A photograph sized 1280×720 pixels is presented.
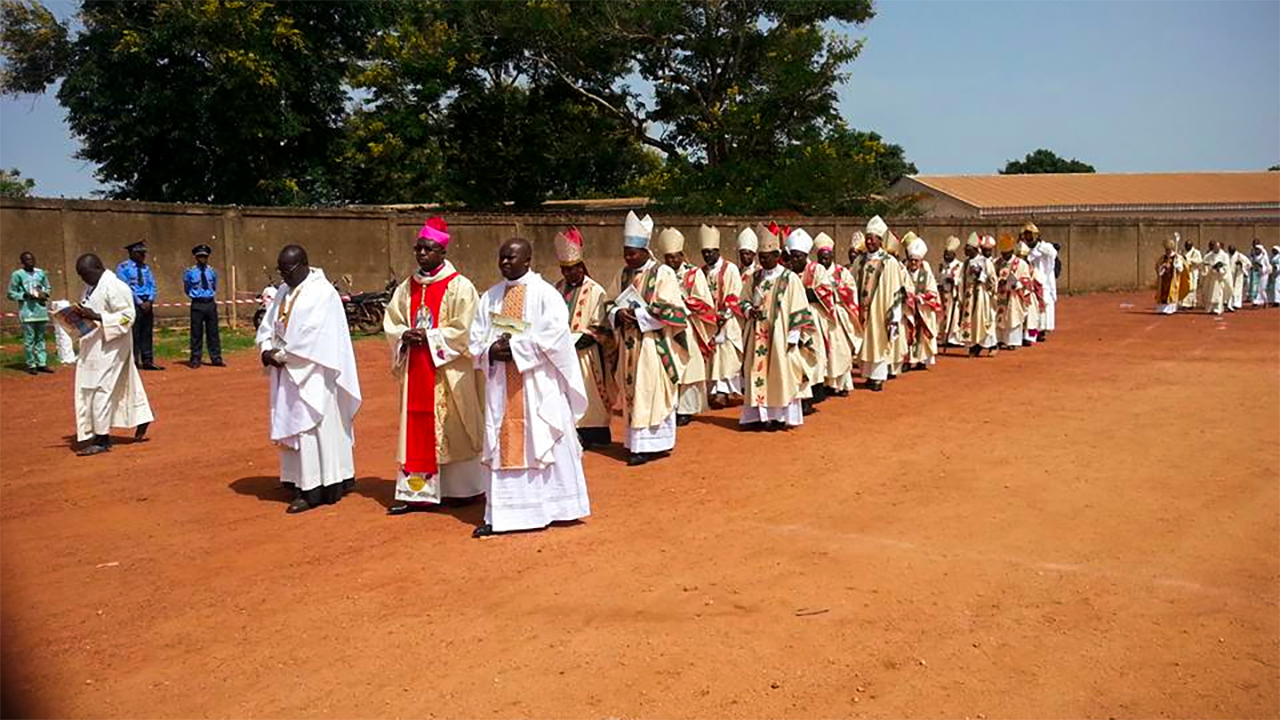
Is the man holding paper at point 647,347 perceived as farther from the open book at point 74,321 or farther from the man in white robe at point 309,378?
the open book at point 74,321

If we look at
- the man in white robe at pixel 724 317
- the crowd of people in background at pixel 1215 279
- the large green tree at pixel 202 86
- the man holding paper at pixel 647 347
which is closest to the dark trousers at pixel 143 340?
the man in white robe at pixel 724 317

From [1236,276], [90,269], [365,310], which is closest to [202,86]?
[365,310]

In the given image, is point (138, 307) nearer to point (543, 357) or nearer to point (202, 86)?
point (543, 357)

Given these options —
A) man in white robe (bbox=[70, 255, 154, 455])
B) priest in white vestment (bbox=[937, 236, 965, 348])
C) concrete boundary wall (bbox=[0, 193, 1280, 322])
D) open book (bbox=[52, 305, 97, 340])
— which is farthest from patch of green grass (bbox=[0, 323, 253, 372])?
priest in white vestment (bbox=[937, 236, 965, 348])

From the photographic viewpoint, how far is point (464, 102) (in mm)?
29125

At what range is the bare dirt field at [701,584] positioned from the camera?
4676 mm

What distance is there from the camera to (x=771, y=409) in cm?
1073

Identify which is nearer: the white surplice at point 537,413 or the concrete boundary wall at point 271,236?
the white surplice at point 537,413

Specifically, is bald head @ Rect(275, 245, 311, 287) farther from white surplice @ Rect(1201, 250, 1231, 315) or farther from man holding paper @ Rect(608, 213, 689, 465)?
white surplice @ Rect(1201, 250, 1231, 315)

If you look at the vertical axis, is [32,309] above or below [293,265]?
below

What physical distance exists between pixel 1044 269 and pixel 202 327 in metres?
15.5

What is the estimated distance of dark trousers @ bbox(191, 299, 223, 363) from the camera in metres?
15.6

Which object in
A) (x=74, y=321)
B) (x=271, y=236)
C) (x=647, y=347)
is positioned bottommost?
(x=647, y=347)

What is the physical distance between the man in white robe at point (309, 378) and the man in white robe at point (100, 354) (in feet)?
9.06
